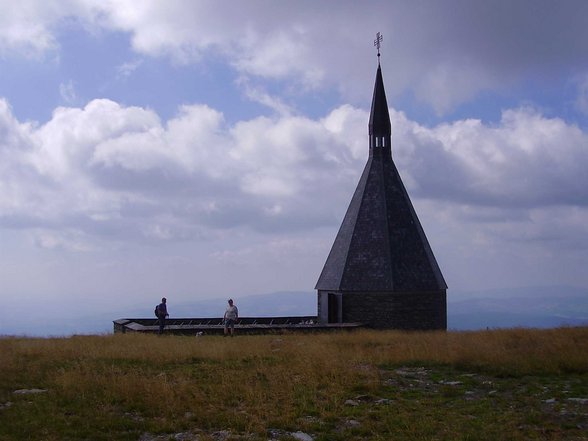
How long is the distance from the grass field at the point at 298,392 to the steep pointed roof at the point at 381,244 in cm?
1146

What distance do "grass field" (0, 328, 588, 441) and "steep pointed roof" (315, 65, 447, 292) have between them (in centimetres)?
1146

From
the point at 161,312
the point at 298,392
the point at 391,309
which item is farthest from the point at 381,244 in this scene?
the point at 298,392

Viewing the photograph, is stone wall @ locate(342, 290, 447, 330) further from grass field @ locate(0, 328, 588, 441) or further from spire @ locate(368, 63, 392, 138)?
grass field @ locate(0, 328, 588, 441)

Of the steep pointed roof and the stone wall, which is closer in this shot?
the stone wall

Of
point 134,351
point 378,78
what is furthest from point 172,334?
point 378,78

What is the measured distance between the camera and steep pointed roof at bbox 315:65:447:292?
2927 centimetres

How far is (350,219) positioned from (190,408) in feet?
73.3

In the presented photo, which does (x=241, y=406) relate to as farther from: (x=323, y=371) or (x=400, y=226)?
(x=400, y=226)

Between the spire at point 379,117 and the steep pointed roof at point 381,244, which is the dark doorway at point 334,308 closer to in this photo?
the steep pointed roof at point 381,244

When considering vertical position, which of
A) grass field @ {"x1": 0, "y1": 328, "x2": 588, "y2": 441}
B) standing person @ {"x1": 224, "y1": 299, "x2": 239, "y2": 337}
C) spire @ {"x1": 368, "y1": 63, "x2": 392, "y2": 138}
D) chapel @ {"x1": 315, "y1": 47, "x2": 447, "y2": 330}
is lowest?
grass field @ {"x1": 0, "y1": 328, "x2": 588, "y2": 441}

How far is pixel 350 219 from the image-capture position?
3180 centimetres

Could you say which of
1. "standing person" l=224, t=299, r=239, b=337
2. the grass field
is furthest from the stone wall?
the grass field

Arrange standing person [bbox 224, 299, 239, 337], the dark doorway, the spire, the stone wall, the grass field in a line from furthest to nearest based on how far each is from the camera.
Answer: the spire → the dark doorway → the stone wall → standing person [bbox 224, 299, 239, 337] → the grass field

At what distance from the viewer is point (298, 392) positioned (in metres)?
11.3
